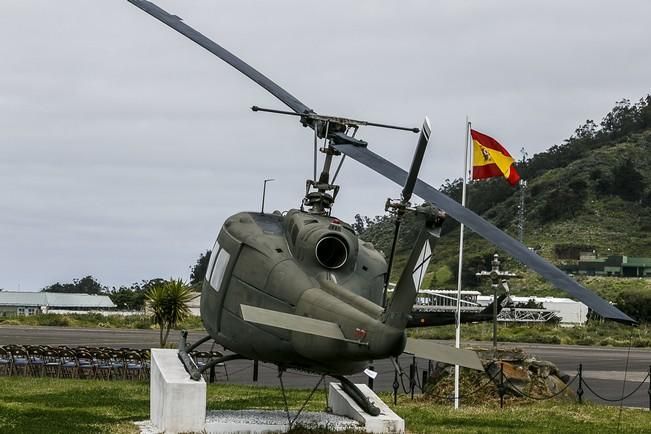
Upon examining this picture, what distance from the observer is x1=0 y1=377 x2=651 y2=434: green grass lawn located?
18.2m

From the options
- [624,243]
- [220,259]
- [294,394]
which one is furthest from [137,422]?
[624,243]

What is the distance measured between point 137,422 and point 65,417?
164 centimetres

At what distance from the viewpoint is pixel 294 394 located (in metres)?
25.6

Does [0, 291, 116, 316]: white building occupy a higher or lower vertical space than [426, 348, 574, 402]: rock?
lower

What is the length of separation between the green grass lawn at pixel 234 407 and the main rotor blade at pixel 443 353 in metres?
5.39

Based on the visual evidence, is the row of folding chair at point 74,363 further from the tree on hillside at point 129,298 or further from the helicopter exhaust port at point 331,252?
the tree on hillside at point 129,298

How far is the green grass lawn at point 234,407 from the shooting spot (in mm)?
18203

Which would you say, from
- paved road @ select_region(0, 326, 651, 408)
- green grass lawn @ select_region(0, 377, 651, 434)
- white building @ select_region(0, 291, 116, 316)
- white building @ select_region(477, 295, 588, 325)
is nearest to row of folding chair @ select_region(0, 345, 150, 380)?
green grass lawn @ select_region(0, 377, 651, 434)

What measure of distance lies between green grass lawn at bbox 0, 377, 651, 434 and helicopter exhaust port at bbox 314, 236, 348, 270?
477cm

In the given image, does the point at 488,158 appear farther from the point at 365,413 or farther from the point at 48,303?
the point at 48,303

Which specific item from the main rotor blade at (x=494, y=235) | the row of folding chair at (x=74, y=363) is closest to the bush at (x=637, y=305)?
the row of folding chair at (x=74, y=363)

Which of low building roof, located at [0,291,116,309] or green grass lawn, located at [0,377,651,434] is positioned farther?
low building roof, located at [0,291,116,309]

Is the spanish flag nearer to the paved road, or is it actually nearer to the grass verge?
the paved road

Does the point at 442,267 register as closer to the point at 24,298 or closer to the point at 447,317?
the point at 24,298
